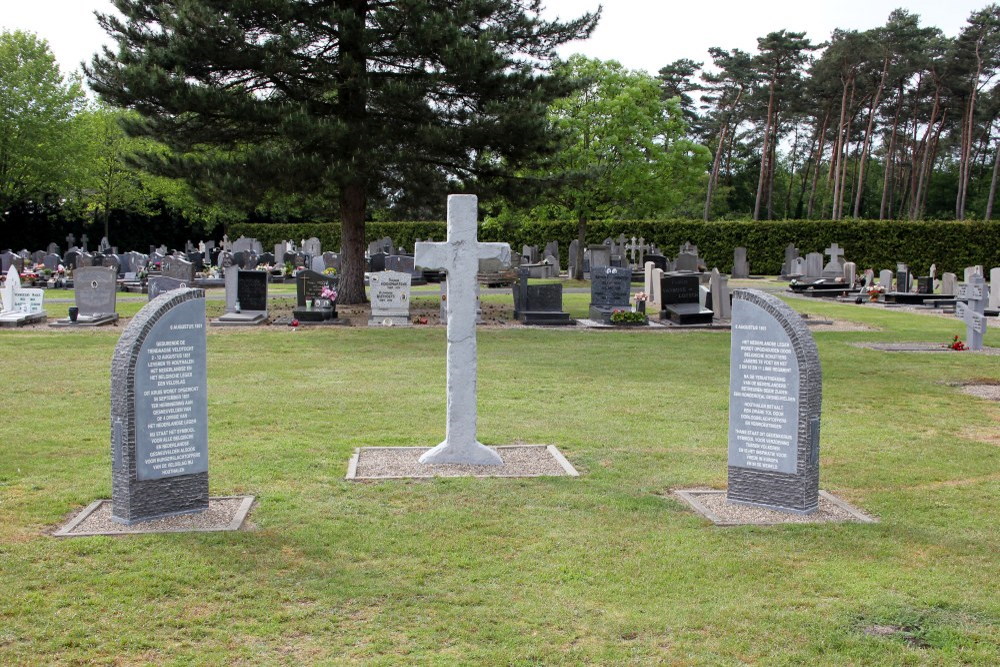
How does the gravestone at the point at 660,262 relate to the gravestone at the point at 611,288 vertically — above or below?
above

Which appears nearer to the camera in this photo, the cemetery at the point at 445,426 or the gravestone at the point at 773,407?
the cemetery at the point at 445,426

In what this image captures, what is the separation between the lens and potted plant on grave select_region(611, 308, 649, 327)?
19.8 metres

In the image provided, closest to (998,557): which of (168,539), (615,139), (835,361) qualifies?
(168,539)

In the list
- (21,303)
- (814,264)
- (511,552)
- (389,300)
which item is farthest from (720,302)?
(511,552)

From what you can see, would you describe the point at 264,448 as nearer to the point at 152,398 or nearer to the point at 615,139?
the point at 152,398

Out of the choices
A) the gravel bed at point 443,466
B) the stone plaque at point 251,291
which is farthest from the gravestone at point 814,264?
the gravel bed at point 443,466

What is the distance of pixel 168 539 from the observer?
20.1 feet

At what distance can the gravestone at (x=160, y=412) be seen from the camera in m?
6.43

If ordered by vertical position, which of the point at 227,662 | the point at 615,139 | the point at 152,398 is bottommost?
the point at 227,662

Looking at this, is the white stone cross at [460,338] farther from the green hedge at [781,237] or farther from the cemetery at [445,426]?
the green hedge at [781,237]

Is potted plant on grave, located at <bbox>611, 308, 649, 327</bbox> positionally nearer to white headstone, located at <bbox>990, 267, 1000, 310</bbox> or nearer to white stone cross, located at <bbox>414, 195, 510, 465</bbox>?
white headstone, located at <bbox>990, 267, 1000, 310</bbox>

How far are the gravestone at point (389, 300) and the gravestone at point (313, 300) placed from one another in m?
0.87

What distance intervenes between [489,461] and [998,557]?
3.87 meters

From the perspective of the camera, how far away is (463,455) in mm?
8141
